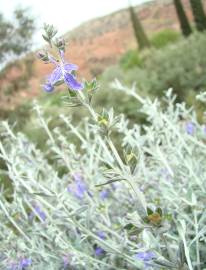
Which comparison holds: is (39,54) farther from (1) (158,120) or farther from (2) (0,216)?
(1) (158,120)

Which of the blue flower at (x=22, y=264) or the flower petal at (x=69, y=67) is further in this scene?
the blue flower at (x=22, y=264)

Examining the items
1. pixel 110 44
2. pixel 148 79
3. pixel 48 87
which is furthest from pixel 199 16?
pixel 110 44

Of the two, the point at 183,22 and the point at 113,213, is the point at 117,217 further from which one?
the point at 183,22

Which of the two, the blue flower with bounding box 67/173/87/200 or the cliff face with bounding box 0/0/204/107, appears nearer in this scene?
the blue flower with bounding box 67/173/87/200

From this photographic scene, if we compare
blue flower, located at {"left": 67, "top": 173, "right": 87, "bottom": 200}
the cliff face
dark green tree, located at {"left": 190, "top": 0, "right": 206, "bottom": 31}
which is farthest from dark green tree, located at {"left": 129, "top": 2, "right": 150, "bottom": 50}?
blue flower, located at {"left": 67, "top": 173, "right": 87, "bottom": 200}

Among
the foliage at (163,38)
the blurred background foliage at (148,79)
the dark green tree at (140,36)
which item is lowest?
the foliage at (163,38)

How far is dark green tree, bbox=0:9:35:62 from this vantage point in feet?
45.6

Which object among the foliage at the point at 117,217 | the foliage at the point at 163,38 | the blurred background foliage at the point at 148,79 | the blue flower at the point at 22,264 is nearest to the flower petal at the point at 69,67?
the foliage at the point at 117,217

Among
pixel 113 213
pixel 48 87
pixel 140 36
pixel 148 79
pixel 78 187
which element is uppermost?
pixel 48 87

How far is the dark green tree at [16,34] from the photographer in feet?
45.6

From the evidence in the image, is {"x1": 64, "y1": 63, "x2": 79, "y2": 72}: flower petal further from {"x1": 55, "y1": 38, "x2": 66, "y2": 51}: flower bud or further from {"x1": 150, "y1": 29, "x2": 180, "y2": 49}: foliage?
{"x1": 150, "y1": 29, "x2": 180, "y2": 49}: foliage

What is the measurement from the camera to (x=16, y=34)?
14.1 m

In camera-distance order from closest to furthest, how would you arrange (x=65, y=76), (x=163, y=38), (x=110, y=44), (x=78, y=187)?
(x=65, y=76)
(x=78, y=187)
(x=163, y=38)
(x=110, y=44)

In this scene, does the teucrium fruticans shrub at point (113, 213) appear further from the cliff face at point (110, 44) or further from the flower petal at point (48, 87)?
the cliff face at point (110, 44)
